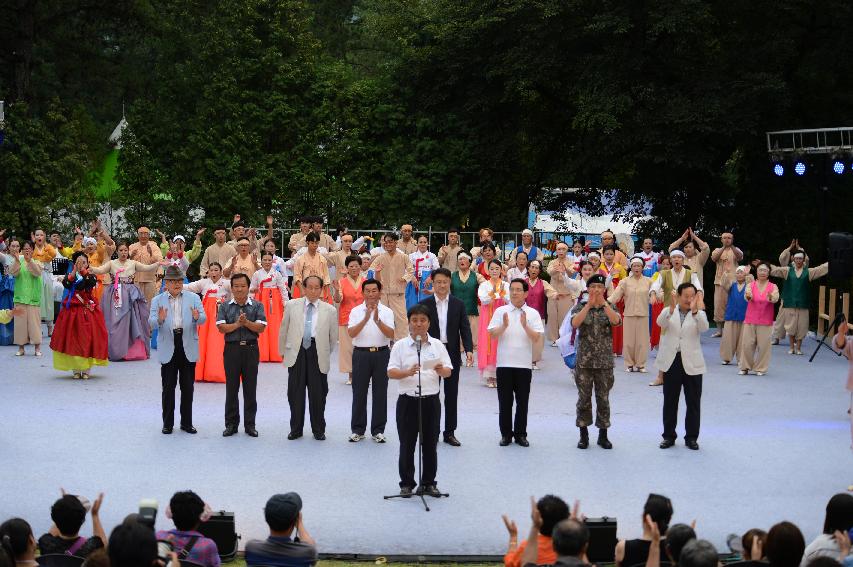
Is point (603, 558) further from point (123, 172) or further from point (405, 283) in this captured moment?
point (123, 172)

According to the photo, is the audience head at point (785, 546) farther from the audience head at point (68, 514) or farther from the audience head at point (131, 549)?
the audience head at point (68, 514)

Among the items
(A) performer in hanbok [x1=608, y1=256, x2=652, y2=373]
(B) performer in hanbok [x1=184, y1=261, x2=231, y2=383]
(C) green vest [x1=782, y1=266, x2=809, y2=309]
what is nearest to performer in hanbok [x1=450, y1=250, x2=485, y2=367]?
(A) performer in hanbok [x1=608, y1=256, x2=652, y2=373]

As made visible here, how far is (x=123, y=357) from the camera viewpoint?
707 inches

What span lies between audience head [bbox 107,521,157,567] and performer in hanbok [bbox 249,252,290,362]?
11.2 meters

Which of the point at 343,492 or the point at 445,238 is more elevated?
the point at 445,238

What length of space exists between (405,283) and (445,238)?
11.8 meters

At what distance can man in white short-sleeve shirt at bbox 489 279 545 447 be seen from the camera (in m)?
11.9

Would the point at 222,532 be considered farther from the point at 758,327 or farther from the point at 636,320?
the point at 758,327

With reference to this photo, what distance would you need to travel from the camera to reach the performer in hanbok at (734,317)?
59.1 ft

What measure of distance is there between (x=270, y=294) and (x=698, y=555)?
1218 centimetres

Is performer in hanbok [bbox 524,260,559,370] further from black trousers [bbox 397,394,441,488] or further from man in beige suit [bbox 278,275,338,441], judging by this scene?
black trousers [bbox 397,394,441,488]

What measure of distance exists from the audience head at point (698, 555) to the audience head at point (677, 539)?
439 millimetres

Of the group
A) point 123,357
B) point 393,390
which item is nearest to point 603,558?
point 393,390

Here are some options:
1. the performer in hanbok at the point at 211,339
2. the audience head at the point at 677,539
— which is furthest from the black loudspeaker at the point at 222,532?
the performer in hanbok at the point at 211,339
